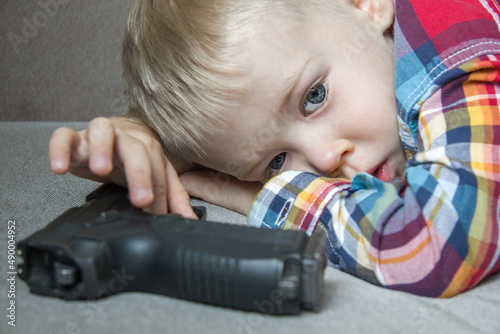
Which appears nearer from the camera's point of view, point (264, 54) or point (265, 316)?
point (265, 316)

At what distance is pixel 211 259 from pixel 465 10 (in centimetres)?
54

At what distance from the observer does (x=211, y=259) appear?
0.49 meters

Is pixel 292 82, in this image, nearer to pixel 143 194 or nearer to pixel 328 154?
pixel 328 154

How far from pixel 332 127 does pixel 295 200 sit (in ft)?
0.47

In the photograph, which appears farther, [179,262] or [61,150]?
[61,150]

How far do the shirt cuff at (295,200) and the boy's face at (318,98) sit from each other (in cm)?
6

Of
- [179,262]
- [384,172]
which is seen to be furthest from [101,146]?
[384,172]

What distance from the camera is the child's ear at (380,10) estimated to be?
88 cm

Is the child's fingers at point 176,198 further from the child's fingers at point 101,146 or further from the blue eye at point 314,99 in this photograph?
the blue eye at point 314,99

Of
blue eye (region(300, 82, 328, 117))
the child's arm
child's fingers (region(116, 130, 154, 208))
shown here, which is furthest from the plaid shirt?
child's fingers (region(116, 130, 154, 208))

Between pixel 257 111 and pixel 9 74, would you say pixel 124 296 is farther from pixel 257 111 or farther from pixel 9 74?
pixel 9 74

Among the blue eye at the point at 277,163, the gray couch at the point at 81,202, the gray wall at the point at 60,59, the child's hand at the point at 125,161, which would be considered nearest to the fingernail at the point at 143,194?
the child's hand at the point at 125,161

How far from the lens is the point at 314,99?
32.2 inches

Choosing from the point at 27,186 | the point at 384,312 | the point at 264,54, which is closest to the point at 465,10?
the point at 264,54
